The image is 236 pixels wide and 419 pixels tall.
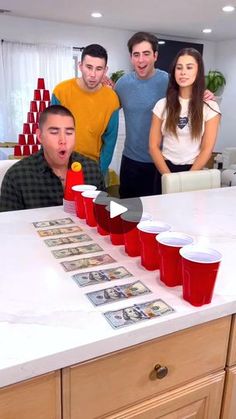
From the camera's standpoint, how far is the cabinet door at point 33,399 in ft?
2.21

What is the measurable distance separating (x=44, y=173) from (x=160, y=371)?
101cm

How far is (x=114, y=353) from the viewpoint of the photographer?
751 millimetres

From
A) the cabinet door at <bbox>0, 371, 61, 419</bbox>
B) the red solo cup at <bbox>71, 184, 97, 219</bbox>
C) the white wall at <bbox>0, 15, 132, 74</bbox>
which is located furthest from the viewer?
the white wall at <bbox>0, 15, 132, 74</bbox>

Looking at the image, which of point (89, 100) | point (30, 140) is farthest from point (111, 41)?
point (89, 100)

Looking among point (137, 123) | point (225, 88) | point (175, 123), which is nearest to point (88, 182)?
point (175, 123)

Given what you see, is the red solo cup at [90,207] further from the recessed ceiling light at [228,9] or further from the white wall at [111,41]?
the white wall at [111,41]

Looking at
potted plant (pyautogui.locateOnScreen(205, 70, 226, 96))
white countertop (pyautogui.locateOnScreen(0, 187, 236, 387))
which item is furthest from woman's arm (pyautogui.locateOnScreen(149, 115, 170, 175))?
potted plant (pyautogui.locateOnScreen(205, 70, 226, 96))

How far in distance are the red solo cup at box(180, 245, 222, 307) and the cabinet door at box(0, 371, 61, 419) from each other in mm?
327

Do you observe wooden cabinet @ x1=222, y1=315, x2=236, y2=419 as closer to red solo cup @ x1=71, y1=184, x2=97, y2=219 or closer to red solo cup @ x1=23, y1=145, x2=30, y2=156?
red solo cup @ x1=71, y1=184, x2=97, y2=219

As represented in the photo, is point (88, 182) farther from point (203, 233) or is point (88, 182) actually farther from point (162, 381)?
point (162, 381)

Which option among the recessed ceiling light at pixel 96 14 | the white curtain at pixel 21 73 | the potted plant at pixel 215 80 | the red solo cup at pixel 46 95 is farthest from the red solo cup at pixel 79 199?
the potted plant at pixel 215 80

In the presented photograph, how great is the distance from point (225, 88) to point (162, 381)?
7171 millimetres

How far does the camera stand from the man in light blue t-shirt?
2277mm

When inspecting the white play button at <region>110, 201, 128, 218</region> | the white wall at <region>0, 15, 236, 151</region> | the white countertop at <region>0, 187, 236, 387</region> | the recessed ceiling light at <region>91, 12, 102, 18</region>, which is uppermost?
the recessed ceiling light at <region>91, 12, 102, 18</region>
